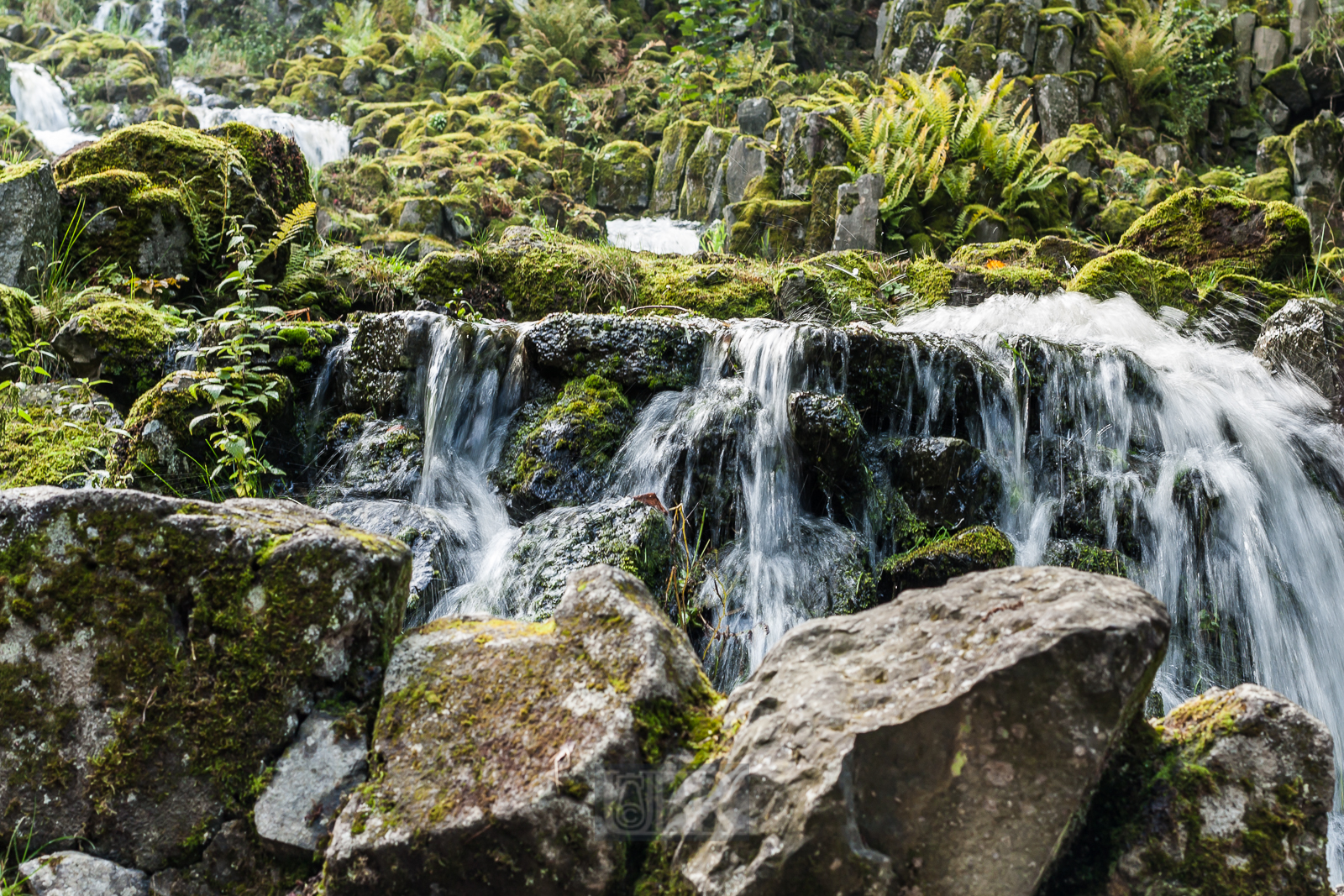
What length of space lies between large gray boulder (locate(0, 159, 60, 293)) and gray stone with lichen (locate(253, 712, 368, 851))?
481 centimetres

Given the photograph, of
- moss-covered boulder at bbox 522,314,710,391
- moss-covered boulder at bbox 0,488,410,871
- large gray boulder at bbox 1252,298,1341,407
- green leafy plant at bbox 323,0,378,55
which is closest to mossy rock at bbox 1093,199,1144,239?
large gray boulder at bbox 1252,298,1341,407

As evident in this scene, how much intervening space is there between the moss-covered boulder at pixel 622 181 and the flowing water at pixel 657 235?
27.4 inches

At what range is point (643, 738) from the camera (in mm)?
1791

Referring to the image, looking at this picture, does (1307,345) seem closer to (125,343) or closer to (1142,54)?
(125,343)

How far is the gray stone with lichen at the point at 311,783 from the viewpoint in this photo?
6.01ft

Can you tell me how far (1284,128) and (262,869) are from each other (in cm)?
1486

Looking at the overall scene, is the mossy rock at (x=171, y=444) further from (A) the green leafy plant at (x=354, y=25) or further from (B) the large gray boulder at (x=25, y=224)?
(A) the green leafy plant at (x=354, y=25)

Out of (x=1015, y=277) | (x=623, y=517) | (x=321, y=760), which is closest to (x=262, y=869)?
(x=321, y=760)

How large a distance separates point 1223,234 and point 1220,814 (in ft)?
22.6

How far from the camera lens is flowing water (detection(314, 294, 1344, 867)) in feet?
12.2

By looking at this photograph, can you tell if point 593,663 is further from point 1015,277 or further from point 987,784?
point 1015,277

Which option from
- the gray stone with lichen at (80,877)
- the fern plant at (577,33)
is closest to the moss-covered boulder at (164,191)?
the gray stone with lichen at (80,877)

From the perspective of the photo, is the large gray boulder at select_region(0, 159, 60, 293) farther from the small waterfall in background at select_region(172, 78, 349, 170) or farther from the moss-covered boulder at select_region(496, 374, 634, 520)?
the small waterfall in background at select_region(172, 78, 349, 170)

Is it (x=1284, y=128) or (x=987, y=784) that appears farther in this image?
(x=1284, y=128)
